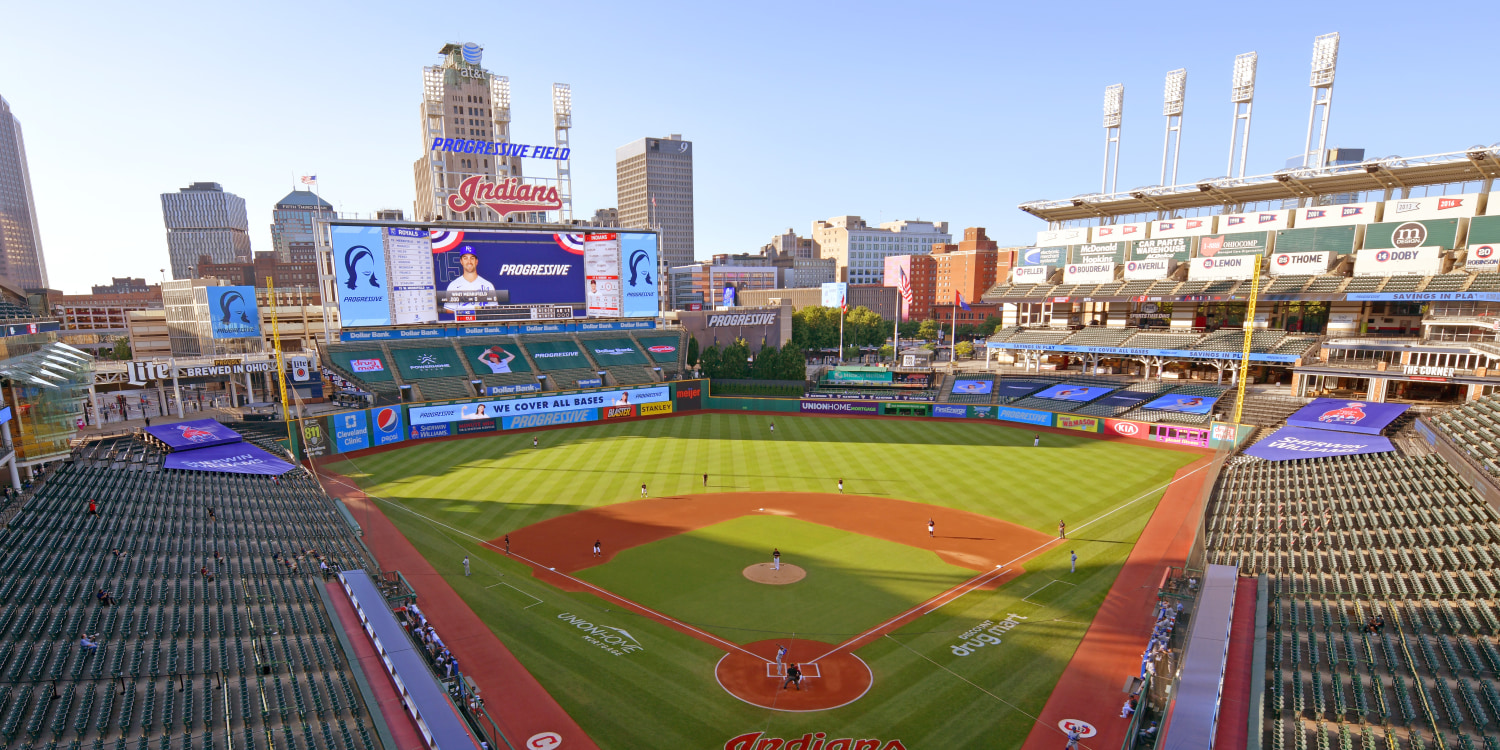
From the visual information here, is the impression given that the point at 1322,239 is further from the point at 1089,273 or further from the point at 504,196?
the point at 504,196

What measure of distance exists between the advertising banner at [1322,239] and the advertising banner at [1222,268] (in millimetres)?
2366

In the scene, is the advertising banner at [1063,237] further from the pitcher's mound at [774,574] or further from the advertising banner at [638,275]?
the pitcher's mound at [774,574]

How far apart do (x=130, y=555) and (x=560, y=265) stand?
151 ft

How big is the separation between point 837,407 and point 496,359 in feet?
108

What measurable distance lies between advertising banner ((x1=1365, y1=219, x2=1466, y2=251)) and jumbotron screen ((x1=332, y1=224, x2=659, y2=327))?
199ft

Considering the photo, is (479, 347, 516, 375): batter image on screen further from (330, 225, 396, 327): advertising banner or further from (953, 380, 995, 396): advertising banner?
(953, 380, 995, 396): advertising banner

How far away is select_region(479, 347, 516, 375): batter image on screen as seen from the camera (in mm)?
60031

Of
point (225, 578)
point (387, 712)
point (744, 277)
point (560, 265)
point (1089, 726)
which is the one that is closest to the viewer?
point (387, 712)

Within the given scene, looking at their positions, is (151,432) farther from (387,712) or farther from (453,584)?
(387,712)

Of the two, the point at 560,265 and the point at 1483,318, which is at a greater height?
the point at 560,265

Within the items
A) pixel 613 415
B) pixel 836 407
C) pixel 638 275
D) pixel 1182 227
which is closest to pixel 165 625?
pixel 613 415

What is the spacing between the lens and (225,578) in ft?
A: 69.9

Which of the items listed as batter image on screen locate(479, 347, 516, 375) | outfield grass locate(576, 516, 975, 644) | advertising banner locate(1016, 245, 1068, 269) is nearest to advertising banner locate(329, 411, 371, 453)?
batter image on screen locate(479, 347, 516, 375)

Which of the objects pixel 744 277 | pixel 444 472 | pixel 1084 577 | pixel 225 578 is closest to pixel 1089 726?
pixel 1084 577
